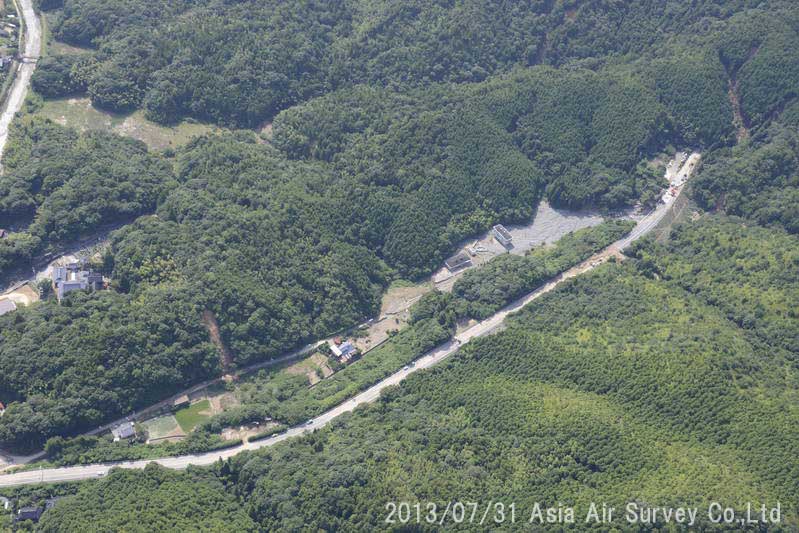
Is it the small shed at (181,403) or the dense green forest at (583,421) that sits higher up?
the dense green forest at (583,421)

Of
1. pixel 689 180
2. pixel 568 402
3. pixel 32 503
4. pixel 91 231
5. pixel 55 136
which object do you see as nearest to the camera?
pixel 32 503

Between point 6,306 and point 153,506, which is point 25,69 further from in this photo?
point 153,506

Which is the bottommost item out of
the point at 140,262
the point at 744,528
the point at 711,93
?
the point at 744,528

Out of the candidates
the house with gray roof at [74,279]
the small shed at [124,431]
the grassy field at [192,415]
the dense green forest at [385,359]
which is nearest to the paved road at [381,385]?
the dense green forest at [385,359]

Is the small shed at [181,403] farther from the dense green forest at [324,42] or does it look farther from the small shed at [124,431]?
the dense green forest at [324,42]

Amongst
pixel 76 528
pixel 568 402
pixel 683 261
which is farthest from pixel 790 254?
pixel 76 528

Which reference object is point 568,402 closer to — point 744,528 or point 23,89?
point 744,528
